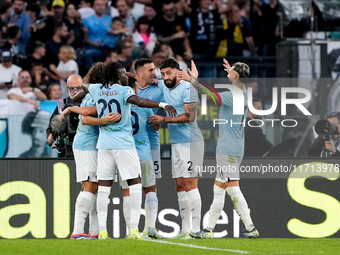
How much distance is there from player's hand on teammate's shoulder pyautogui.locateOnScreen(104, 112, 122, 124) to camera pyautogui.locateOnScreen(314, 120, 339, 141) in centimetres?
300

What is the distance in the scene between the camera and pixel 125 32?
1441 cm

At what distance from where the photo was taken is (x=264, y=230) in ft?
29.7

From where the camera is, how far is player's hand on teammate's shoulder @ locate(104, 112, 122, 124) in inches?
296

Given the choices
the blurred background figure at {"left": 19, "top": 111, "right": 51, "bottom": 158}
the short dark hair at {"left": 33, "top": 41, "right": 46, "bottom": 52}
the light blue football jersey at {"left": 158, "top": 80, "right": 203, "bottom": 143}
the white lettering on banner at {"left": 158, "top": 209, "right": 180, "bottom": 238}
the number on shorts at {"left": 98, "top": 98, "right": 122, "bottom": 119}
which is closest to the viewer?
the number on shorts at {"left": 98, "top": 98, "right": 122, "bottom": 119}

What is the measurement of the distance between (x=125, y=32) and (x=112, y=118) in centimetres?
713

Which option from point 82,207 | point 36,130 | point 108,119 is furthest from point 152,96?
point 36,130

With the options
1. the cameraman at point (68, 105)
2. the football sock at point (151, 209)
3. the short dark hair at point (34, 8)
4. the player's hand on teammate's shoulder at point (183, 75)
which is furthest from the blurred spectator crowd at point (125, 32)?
the football sock at point (151, 209)

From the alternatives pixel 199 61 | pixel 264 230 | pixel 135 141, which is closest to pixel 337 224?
pixel 264 230

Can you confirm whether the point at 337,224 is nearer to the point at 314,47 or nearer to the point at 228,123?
the point at 228,123

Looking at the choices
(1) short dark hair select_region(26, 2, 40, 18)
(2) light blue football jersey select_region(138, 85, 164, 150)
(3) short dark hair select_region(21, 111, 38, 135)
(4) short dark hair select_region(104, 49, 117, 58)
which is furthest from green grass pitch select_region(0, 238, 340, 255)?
(1) short dark hair select_region(26, 2, 40, 18)

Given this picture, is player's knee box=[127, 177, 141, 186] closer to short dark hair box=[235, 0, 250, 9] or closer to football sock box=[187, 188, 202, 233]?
football sock box=[187, 188, 202, 233]

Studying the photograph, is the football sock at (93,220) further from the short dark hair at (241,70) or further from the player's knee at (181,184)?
the short dark hair at (241,70)

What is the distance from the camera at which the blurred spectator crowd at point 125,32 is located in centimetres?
1391

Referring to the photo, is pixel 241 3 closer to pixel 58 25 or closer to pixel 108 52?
pixel 108 52
